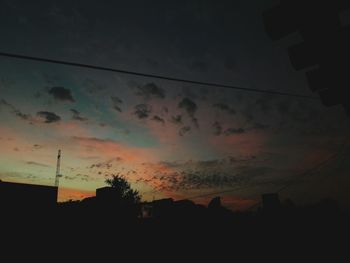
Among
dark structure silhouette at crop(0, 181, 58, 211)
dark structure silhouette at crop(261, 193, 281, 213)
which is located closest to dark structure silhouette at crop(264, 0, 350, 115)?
dark structure silhouette at crop(261, 193, 281, 213)

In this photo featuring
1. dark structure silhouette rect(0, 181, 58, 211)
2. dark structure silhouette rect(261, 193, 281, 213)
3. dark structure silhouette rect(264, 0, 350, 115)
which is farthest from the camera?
dark structure silhouette rect(0, 181, 58, 211)

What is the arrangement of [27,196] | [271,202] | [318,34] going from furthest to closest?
[27,196] < [271,202] < [318,34]

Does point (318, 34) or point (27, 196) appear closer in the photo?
point (318, 34)

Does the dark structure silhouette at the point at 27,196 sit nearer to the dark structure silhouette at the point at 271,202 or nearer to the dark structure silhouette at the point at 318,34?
the dark structure silhouette at the point at 271,202

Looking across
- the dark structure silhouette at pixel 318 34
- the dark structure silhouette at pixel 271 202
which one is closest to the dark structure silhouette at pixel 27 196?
the dark structure silhouette at pixel 271 202

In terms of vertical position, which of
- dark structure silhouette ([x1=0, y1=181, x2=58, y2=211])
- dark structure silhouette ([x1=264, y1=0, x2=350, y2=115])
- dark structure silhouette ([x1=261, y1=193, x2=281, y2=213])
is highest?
dark structure silhouette ([x1=0, y1=181, x2=58, y2=211])

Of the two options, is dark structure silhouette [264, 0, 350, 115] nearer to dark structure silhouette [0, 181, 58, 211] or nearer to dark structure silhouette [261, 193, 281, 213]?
dark structure silhouette [261, 193, 281, 213]

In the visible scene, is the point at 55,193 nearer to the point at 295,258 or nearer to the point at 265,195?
the point at 265,195

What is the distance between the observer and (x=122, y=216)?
37.2 feet

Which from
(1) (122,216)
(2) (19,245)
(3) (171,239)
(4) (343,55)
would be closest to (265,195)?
(3) (171,239)

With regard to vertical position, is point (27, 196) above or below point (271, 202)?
above

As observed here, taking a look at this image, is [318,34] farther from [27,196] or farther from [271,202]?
[27,196]

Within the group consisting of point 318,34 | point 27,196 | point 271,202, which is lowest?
point 271,202

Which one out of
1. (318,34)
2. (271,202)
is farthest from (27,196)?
(318,34)
